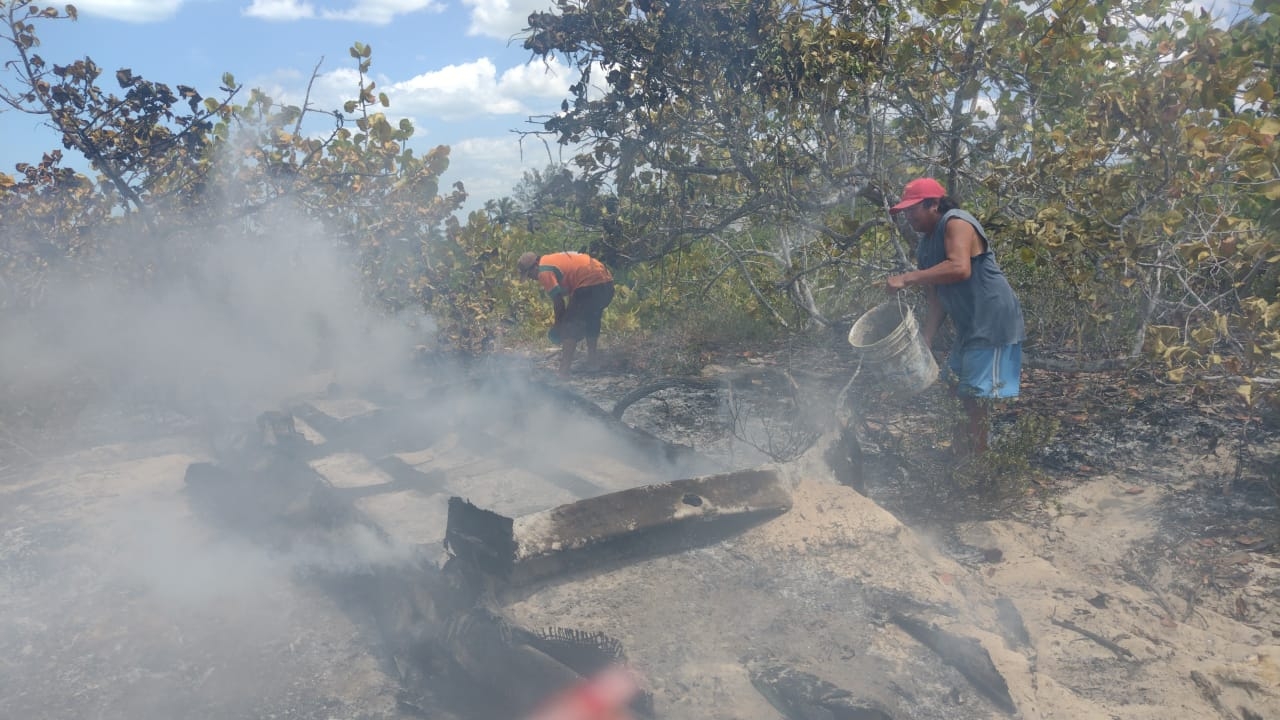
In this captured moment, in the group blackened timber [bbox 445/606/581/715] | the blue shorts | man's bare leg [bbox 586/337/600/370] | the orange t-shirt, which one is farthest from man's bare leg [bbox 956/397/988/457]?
man's bare leg [bbox 586/337/600/370]

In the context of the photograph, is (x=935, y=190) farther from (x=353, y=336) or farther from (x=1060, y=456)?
(x=353, y=336)

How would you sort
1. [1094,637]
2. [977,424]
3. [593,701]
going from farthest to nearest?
[977,424]
[1094,637]
[593,701]

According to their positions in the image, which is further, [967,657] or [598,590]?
[598,590]

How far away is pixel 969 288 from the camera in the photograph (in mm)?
4316

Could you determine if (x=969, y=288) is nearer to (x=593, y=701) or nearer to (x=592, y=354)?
(x=593, y=701)

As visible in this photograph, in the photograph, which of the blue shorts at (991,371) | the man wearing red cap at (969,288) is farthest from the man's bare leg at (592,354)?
the blue shorts at (991,371)

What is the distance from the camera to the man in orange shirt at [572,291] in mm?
8172

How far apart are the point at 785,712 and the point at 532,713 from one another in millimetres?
849

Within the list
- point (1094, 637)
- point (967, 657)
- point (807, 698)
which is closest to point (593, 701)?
point (807, 698)

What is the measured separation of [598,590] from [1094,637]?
1965 millimetres

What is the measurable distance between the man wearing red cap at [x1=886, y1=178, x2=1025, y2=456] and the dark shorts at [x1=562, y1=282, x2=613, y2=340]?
174 inches

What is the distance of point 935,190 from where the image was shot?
4.25 meters

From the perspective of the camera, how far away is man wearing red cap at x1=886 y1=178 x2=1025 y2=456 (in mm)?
4141

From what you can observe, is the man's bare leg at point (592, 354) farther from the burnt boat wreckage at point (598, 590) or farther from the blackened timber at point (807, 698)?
the blackened timber at point (807, 698)
